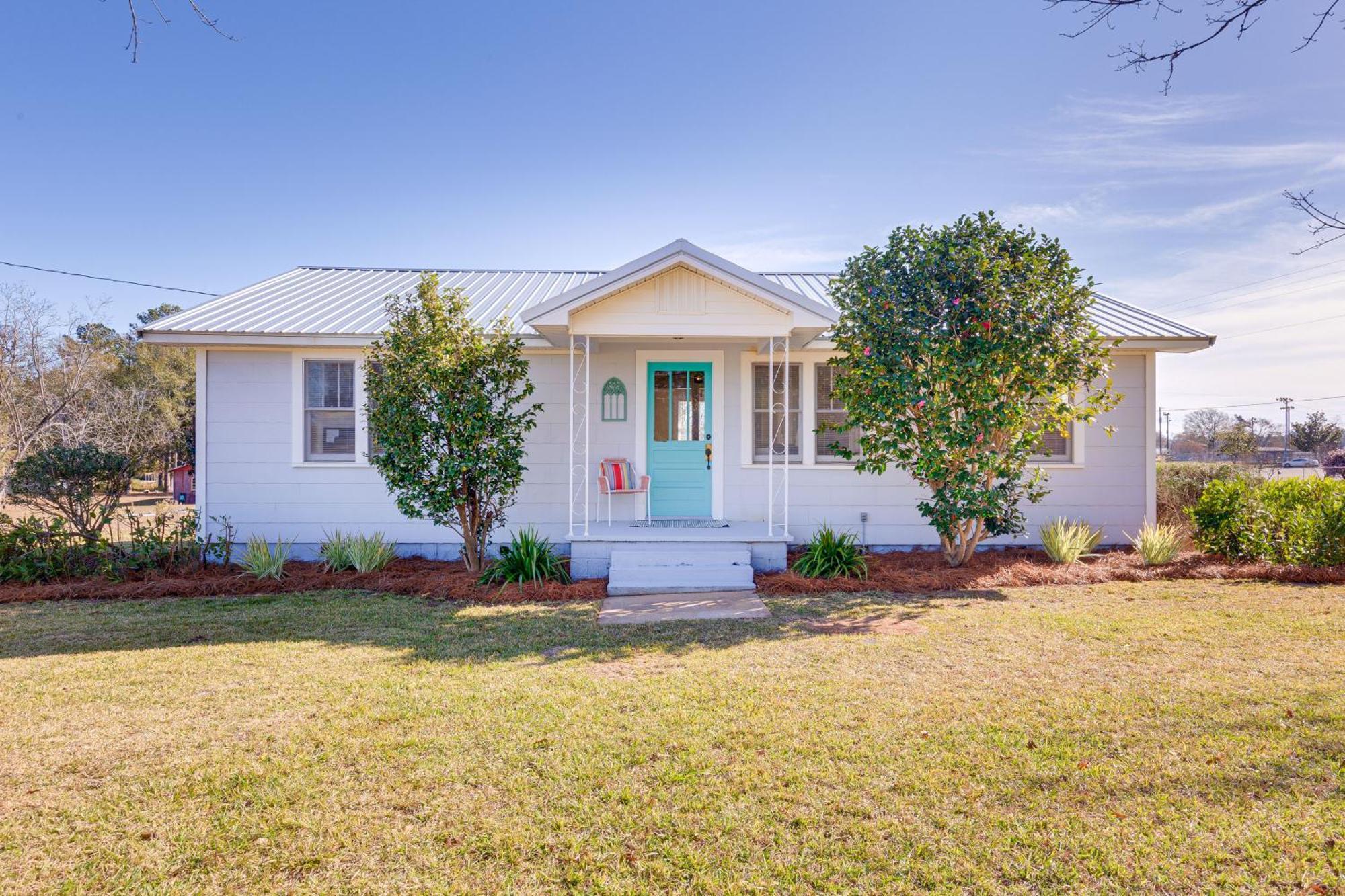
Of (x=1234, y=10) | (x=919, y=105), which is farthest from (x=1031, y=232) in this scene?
(x=1234, y=10)

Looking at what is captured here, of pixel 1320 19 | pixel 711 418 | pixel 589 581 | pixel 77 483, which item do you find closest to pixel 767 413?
pixel 711 418

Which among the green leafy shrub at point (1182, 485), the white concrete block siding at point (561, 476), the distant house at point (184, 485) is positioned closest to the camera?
the white concrete block siding at point (561, 476)

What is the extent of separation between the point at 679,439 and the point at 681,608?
3.30m

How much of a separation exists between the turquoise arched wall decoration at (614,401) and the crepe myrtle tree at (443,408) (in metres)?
1.84

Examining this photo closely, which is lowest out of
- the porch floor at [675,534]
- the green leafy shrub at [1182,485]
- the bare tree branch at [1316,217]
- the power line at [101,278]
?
the porch floor at [675,534]

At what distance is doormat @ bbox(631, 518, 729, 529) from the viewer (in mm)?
8820

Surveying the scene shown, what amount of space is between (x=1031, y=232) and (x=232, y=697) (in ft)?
28.2

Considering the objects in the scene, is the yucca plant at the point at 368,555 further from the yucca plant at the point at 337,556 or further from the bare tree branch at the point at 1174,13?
the bare tree branch at the point at 1174,13

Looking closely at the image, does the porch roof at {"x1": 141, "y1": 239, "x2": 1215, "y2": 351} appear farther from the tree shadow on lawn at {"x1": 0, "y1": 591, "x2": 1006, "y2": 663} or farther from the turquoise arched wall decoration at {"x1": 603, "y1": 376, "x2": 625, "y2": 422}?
the tree shadow on lawn at {"x1": 0, "y1": 591, "x2": 1006, "y2": 663}

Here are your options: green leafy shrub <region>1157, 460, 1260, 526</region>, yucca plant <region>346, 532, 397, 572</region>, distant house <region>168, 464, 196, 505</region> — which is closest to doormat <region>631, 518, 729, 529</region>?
yucca plant <region>346, 532, 397, 572</region>

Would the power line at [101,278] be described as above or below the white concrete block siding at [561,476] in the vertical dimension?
above

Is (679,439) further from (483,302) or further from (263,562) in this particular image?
(263,562)

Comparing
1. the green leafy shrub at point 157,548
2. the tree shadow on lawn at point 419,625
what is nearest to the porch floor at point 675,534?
the tree shadow on lawn at point 419,625

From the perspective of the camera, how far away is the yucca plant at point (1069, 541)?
853 cm
